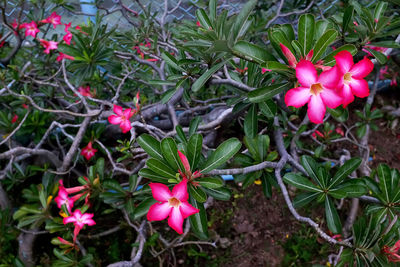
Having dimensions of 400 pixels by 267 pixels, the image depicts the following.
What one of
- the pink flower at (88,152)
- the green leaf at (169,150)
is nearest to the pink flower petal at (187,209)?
the green leaf at (169,150)

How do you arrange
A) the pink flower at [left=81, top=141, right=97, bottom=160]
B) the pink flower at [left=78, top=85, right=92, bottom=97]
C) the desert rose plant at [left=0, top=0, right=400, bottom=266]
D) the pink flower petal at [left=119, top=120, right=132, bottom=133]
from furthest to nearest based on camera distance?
the pink flower at [left=78, top=85, right=92, bottom=97] → the pink flower at [left=81, top=141, right=97, bottom=160] → the pink flower petal at [left=119, top=120, right=132, bottom=133] → the desert rose plant at [left=0, top=0, right=400, bottom=266]

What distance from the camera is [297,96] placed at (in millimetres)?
595

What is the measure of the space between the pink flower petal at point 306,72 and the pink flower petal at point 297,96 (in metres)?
0.02

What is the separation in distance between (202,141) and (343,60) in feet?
1.18

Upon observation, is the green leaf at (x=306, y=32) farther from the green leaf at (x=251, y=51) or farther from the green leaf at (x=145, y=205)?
the green leaf at (x=145, y=205)

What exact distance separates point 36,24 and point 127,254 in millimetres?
1416

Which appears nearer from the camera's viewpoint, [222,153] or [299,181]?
[222,153]

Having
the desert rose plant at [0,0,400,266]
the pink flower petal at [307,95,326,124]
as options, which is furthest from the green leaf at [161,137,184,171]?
the pink flower petal at [307,95,326,124]

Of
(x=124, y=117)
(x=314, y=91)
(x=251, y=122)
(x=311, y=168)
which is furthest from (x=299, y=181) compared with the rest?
(x=124, y=117)

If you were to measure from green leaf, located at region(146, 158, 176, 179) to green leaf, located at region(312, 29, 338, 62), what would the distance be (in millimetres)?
419

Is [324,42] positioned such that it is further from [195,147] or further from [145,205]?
[145,205]

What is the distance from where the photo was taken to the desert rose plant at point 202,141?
0.66 metres

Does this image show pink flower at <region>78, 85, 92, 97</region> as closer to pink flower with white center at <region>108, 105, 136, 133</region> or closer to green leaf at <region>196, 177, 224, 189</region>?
pink flower with white center at <region>108, 105, 136, 133</region>

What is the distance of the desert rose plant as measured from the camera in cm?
66
